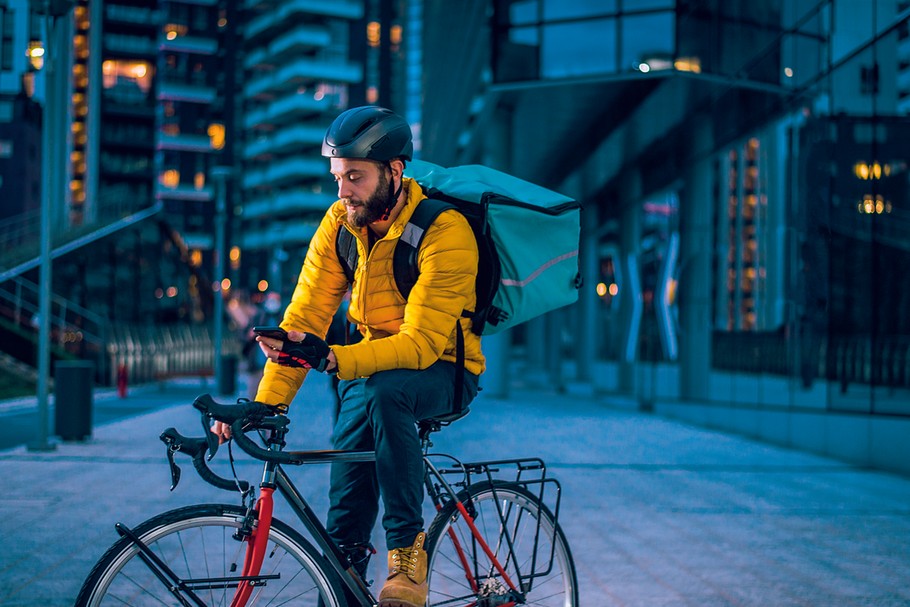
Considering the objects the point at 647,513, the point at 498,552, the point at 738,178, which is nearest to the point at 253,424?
the point at 498,552

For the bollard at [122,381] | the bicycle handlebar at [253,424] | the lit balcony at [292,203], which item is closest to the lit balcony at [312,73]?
the lit balcony at [292,203]

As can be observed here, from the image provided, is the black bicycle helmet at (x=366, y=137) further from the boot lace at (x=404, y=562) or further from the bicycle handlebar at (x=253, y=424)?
the boot lace at (x=404, y=562)

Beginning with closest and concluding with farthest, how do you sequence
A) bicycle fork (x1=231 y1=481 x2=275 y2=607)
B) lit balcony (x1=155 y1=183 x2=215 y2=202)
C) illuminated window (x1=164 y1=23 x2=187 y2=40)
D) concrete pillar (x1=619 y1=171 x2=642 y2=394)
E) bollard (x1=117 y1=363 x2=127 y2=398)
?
bicycle fork (x1=231 y1=481 x2=275 y2=607)
bollard (x1=117 y1=363 x2=127 y2=398)
concrete pillar (x1=619 y1=171 x2=642 y2=394)
lit balcony (x1=155 y1=183 x2=215 y2=202)
illuminated window (x1=164 y1=23 x2=187 y2=40)

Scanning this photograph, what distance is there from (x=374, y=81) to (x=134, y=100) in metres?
20.9

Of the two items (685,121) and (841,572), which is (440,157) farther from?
(841,572)

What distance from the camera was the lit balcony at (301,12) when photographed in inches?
3600

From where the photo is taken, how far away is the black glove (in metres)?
2.88

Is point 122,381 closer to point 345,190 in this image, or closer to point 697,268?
point 697,268

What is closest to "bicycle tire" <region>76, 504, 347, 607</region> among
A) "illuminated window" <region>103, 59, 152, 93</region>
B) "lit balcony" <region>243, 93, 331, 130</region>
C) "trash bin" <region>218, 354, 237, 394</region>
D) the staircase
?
"trash bin" <region>218, 354, 237, 394</region>

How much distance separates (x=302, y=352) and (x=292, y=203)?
92.5m

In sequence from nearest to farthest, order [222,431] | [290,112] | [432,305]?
[222,431], [432,305], [290,112]

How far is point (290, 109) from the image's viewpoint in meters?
93.6

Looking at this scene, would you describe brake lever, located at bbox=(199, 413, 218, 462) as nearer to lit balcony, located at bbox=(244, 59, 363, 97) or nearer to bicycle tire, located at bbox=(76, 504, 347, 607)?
bicycle tire, located at bbox=(76, 504, 347, 607)

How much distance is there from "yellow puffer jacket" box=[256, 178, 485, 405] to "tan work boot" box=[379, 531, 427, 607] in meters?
0.55
